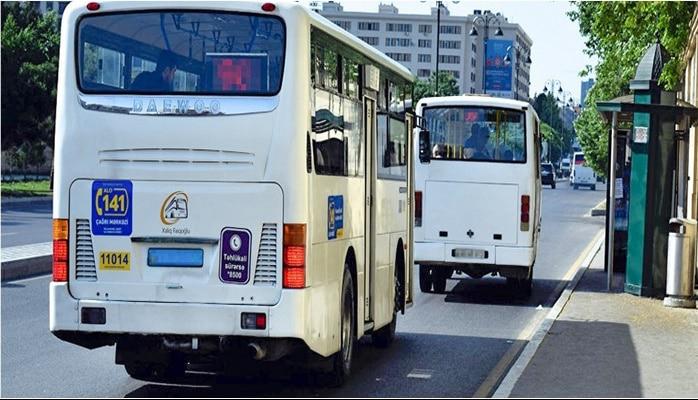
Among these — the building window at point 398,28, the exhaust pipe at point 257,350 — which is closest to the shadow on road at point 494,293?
the exhaust pipe at point 257,350

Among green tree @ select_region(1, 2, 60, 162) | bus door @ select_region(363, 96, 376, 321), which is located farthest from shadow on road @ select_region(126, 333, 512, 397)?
green tree @ select_region(1, 2, 60, 162)

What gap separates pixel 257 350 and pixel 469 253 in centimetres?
1081

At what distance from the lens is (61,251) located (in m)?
9.86

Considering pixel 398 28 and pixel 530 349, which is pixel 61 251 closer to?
pixel 530 349

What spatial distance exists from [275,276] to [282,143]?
103 centimetres

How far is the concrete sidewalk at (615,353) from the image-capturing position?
1045 cm

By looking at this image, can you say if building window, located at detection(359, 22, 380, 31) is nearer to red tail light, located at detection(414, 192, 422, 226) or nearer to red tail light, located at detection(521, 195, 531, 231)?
red tail light, located at detection(414, 192, 422, 226)

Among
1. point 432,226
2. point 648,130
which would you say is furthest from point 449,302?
point 648,130

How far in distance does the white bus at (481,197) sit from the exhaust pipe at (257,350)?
10.6 meters

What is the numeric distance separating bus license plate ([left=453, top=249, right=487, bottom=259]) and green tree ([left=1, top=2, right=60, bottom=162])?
3717 centimetres

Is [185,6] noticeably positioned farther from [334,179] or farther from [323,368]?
[323,368]

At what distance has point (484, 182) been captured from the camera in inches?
796

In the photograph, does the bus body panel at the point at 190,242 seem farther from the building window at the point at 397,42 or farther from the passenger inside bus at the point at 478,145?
the building window at the point at 397,42

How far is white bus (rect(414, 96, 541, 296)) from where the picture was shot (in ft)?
65.9
